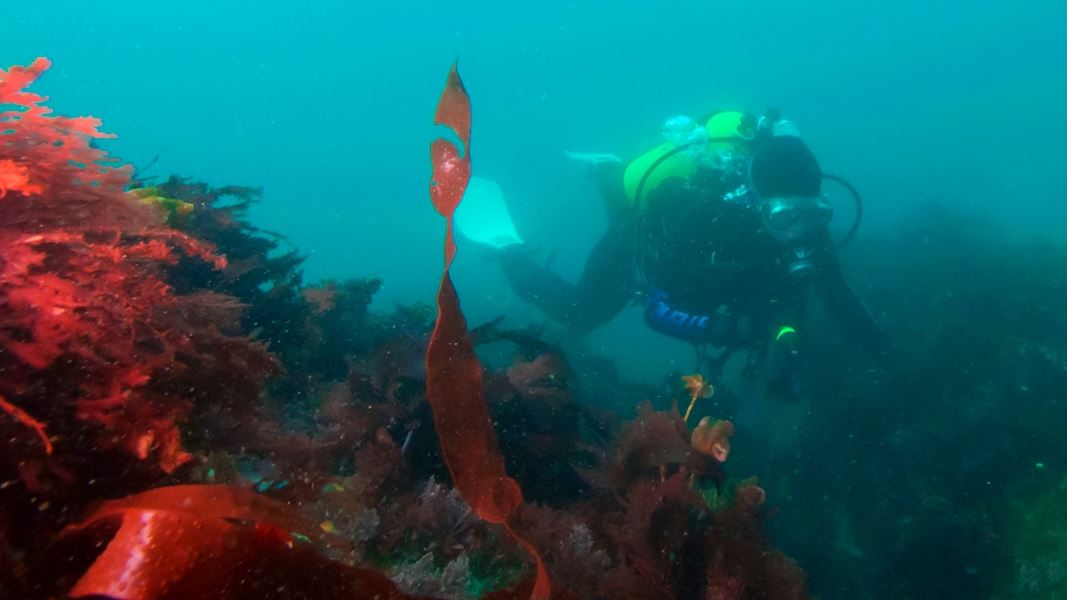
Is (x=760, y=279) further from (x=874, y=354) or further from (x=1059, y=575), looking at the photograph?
(x=1059, y=575)

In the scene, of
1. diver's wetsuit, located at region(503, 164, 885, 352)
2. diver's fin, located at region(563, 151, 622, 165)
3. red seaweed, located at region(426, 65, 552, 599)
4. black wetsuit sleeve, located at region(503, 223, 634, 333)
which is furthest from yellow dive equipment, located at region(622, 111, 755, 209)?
red seaweed, located at region(426, 65, 552, 599)

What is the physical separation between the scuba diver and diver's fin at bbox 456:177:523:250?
5270 mm

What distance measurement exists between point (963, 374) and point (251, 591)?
9.34 metres

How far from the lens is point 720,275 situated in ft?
23.6

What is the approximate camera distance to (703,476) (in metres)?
3.10

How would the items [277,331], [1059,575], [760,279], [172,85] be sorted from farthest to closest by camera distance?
1. [172,85]
2. [760,279]
3. [1059,575]
4. [277,331]

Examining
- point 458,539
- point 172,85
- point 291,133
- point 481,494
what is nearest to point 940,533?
point 458,539

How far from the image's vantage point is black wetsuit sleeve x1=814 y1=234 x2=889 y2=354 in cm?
764

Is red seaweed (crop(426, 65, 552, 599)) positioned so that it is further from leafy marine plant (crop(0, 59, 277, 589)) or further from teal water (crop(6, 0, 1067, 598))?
teal water (crop(6, 0, 1067, 598))

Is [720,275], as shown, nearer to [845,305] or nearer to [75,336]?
[845,305]

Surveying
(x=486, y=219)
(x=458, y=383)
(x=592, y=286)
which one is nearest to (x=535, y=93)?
(x=486, y=219)

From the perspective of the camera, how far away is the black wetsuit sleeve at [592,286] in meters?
9.93

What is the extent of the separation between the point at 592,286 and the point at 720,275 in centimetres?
347

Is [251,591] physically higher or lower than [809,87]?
higher
